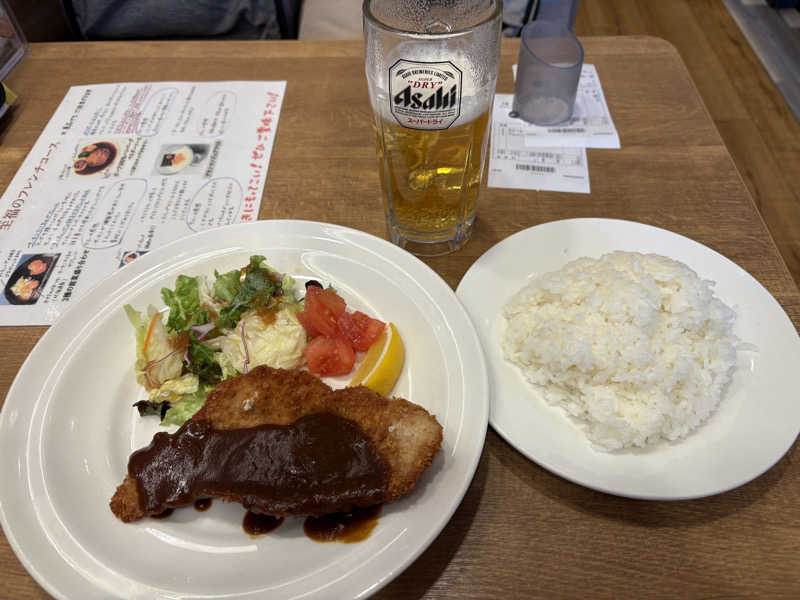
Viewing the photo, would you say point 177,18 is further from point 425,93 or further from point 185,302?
point 425,93

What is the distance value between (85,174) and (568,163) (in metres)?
2.03

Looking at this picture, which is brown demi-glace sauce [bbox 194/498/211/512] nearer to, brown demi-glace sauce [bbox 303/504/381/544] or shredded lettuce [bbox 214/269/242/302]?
brown demi-glace sauce [bbox 303/504/381/544]

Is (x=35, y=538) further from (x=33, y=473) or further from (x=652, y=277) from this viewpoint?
(x=652, y=277)

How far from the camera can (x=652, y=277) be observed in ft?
4.67

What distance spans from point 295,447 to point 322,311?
1.48 feet

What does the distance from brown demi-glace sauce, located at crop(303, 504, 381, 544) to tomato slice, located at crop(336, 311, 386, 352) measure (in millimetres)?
474

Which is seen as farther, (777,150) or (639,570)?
(777,150)

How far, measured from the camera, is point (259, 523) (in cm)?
120

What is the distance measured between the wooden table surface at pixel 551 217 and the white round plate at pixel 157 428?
17cm

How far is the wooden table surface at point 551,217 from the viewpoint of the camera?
1.16m

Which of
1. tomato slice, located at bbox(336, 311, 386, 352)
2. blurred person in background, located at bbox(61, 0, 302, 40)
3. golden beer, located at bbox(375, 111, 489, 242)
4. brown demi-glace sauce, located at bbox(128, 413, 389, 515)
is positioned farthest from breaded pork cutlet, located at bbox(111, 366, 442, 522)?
blurred person in background, located at bbox(61, 0, 302, 40)

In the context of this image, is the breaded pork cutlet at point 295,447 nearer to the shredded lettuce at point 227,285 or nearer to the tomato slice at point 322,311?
the tomato slice at point 322,311

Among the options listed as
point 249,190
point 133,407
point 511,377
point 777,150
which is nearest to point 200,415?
point 133,407

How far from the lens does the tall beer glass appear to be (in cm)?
130
